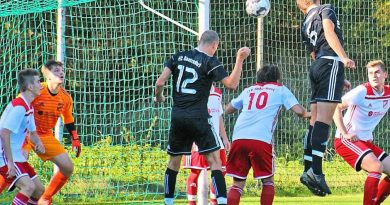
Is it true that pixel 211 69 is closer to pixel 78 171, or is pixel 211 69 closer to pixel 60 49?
pixel 60 49

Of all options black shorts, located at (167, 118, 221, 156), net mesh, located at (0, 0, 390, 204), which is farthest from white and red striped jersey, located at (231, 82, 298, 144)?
net mesh, located at (0, 0, 390, 204)

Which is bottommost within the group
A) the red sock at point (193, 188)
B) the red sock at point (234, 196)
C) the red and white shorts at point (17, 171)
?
the red sock at point (193, 188)

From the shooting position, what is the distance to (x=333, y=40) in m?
8.68

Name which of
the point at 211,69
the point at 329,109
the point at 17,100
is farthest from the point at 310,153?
the point at 17,100

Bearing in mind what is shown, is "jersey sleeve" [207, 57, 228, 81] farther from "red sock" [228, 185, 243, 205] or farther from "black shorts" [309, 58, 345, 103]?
"red sock" [228, 185, 243, 205]

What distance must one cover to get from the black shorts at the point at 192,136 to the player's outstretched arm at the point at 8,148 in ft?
5.90

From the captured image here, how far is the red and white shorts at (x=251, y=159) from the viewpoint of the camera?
976cm

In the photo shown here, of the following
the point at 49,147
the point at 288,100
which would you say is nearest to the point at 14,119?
the point at 49,147

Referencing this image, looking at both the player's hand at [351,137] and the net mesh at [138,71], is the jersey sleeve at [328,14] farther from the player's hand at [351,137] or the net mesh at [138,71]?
the net mesh at [138,71]

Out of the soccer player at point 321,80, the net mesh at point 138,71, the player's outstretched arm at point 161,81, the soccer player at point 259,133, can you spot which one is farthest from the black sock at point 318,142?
the net mesh at point 138,71

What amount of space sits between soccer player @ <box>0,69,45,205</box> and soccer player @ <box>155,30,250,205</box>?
1418 mm

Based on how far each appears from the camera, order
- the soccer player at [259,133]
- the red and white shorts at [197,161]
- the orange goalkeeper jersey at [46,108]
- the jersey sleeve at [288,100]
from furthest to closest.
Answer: the red and white shorts at [197,161] → the orange goalkeeper jersey at [46,108] → the jersey sleeve at [288,100] → the soccer player at [259,133]

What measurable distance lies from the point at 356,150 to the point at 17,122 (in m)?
4.12

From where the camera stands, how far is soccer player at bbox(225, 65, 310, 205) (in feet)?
32.1
